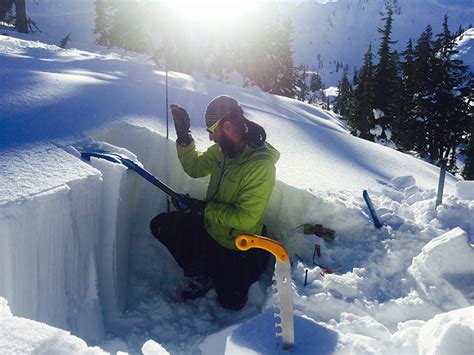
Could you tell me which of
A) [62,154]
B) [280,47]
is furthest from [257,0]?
[62,154]

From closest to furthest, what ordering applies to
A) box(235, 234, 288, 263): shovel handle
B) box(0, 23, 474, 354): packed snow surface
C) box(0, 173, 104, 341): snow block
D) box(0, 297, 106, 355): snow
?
box(0, 297, 106, 355): snow → box(235, 234, 288, 263): shovel handle → box(0, 23, 474, 354): packed snow surface → box(0, 173, 104, 341): snow block

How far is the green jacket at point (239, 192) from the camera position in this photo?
136 inches

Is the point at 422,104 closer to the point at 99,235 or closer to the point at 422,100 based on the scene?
the point at 422,100

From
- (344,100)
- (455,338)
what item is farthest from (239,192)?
(344,100)

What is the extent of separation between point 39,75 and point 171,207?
2472mm

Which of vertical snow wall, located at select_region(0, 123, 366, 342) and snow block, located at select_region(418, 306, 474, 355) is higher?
snow block, located at select_region(418, 306, 474, 355)

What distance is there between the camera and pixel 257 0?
2867 centimetres

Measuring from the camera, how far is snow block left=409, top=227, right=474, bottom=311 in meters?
3.07

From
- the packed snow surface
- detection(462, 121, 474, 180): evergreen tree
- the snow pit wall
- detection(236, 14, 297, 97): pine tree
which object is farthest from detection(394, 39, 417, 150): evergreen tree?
the snow pit wall

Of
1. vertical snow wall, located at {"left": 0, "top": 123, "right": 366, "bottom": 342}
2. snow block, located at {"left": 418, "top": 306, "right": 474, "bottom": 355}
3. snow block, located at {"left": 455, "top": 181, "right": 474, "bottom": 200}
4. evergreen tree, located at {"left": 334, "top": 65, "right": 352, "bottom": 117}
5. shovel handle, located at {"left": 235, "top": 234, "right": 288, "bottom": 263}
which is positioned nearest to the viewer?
snow block, located at {"left": 418, "top": 306, "right": 474, "bottom": 355}

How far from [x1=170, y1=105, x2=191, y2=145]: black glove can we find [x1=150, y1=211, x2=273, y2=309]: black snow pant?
76 centimetres

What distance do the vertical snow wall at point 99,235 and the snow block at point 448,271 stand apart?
35.8 inches

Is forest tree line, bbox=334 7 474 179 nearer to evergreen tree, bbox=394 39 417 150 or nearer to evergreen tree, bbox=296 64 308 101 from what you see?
evergreen tree, bbox=394 39 417 150

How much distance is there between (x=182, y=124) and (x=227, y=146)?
82cm
